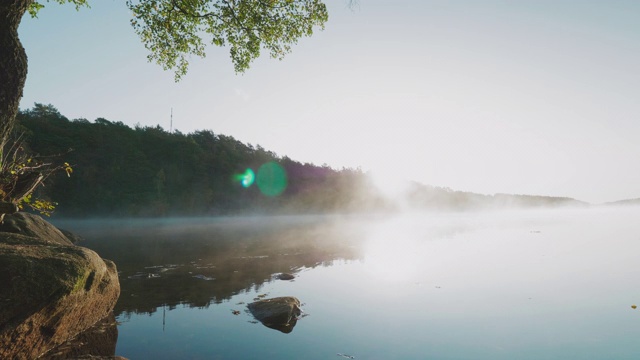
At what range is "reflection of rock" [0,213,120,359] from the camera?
6621mm

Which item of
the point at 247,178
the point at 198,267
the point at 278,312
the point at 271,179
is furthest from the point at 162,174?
the point at 278,312

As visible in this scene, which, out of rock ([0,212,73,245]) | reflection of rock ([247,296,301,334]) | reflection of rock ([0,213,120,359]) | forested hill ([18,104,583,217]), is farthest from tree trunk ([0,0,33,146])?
forested hill ([18,104,583,217])

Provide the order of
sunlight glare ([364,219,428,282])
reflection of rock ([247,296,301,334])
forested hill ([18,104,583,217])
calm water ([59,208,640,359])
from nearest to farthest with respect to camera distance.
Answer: calm water ([59,208,640,359]), reflection of rock ([247,296,301,334]), sunlight glare ([364,219,428,282]), forested hill ([18,104,583,217])

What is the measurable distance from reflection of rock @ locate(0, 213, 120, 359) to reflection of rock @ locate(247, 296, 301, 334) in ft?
15.6

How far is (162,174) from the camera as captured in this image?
77000 mm

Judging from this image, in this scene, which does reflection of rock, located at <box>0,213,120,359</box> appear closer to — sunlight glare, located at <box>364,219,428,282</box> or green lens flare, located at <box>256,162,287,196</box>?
sunlight glare, located at <box>364,219,428,282</box>

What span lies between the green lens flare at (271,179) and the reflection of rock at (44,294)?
91003mm

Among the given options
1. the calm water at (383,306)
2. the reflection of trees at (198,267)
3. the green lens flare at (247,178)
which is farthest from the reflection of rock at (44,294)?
the green lens flare at (247,178)

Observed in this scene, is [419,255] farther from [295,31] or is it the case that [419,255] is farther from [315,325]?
[295,31]

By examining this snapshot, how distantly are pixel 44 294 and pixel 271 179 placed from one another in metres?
97.9

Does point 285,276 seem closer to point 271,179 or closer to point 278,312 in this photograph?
point 278,312

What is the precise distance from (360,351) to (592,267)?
844 inches

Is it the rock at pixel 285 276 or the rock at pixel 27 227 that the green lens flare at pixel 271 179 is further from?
the rock at pixel 285 276

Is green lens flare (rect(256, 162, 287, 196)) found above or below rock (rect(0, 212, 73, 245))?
above
